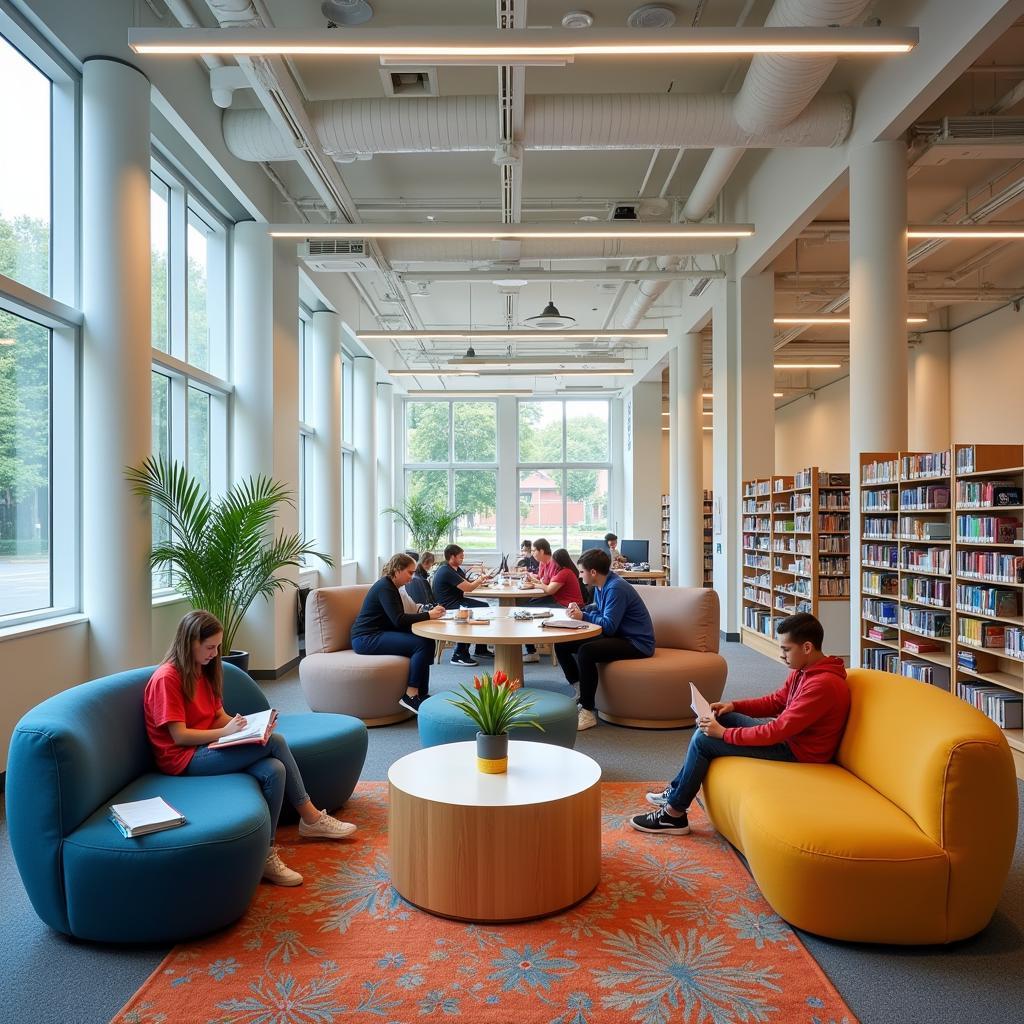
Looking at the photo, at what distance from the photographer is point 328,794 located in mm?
3977

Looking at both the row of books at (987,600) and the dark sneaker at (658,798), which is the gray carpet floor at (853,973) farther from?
the row of books at (987,600)

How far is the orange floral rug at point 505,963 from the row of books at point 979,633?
2575mm

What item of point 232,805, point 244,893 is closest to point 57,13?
point 232,805

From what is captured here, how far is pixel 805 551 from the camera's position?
802 cm

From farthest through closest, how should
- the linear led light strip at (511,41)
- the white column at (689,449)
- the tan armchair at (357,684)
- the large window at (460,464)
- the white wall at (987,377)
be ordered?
the large window at (460,464)
the white column at (689,449)
the white wall at (987,377)
the tan armchair at (357,684)
the linear led light strip at (511,41)

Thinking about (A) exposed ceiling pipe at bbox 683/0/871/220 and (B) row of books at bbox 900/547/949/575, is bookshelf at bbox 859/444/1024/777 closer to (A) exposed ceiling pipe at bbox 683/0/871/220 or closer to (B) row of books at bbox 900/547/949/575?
(B) row of books at bbox 900/547/949/575

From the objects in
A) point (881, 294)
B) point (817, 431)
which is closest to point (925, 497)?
point (881, 294)

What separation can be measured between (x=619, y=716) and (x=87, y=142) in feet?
16.9

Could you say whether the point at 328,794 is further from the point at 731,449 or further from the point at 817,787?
the point at 731,449

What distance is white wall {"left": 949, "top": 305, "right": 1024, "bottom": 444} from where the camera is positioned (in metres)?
11.1

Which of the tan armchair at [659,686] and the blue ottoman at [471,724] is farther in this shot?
the tan armchair at [659,686]

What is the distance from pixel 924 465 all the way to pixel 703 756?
10.3 feet

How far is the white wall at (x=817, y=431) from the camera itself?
54.5 ft

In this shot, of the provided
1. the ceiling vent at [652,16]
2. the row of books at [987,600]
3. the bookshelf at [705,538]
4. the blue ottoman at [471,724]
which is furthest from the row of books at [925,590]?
the bookshelf at [705,538]
